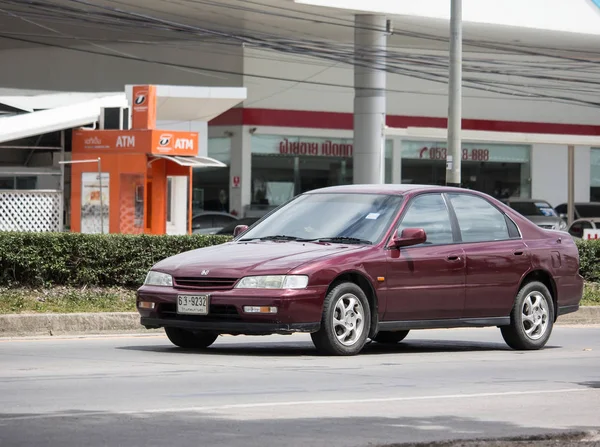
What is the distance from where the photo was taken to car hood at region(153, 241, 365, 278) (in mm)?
11016

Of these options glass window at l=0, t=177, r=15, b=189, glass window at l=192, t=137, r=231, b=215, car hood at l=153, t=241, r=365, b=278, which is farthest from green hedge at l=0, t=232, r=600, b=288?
glass window at l=192, t=137, r=231, b=215

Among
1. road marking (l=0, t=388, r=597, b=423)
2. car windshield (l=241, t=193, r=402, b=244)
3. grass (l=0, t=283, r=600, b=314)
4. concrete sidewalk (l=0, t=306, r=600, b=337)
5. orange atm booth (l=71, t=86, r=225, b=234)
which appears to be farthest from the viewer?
orange atm booth (l=71, t=86, r=225, b=234)

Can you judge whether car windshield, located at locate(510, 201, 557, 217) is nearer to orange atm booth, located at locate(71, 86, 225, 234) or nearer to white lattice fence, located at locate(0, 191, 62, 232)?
orange atm booth, located at locate(71, 86, 225, 234)

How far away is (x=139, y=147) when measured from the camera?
85.9ft

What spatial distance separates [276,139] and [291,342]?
120ft

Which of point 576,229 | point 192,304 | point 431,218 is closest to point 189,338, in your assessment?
point 192,304

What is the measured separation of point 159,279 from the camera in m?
11.5

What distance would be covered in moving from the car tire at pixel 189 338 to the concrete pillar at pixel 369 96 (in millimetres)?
29771

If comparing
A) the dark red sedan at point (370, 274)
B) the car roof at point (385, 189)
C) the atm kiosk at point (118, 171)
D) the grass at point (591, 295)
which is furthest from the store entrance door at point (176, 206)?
the car roof at point (385, 189)

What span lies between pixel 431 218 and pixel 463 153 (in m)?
41.4

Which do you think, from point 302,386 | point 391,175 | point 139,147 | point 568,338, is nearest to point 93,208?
point 139,147

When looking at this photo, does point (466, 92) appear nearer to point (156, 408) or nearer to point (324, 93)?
point (324, 93)

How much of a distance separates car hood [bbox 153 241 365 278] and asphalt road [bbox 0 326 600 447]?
758mm

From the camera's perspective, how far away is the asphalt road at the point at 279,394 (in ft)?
23.0
